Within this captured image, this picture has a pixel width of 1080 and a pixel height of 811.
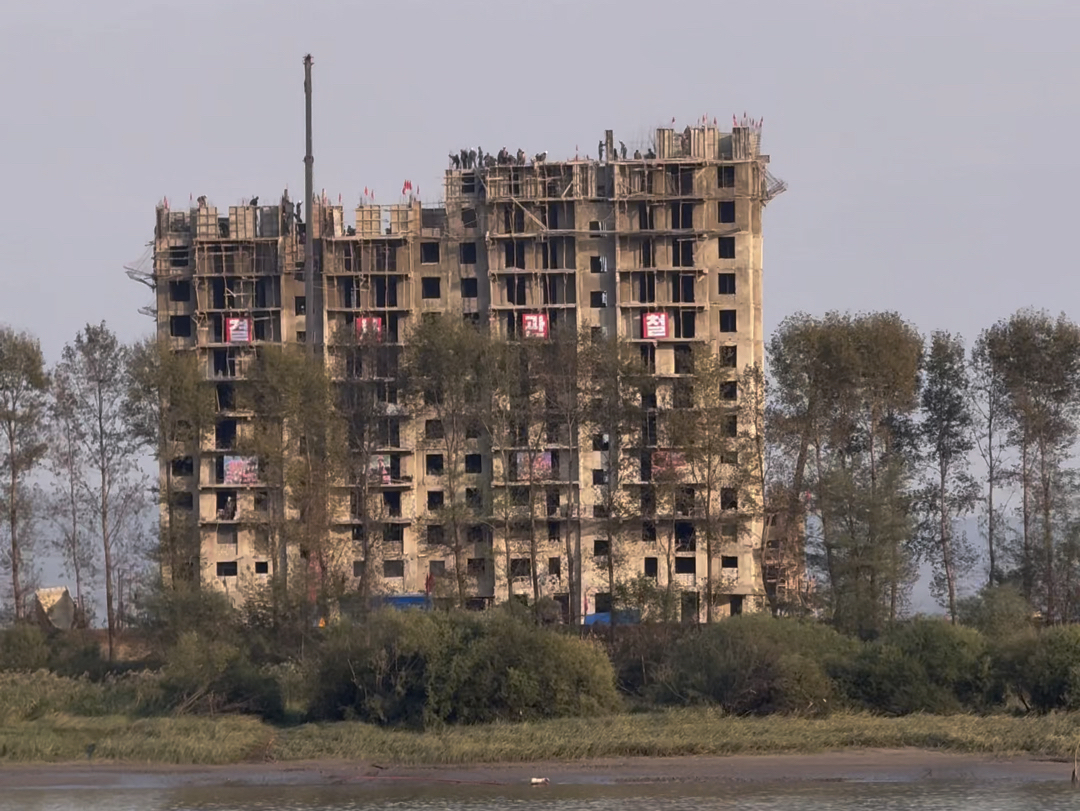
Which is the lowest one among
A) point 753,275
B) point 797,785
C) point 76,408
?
point 797,785

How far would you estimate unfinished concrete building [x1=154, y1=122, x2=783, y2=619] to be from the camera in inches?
3553

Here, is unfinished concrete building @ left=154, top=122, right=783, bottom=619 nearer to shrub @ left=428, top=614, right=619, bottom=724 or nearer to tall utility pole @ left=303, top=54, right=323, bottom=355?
tall utility pole @ left=303, top=54, right=323, bottom=355

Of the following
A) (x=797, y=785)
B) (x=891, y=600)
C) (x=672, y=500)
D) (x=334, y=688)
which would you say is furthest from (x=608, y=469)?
(x=797, y=785)

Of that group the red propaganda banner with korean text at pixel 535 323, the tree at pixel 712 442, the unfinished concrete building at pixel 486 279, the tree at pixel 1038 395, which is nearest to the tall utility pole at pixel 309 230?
the unfinished concrete building at pixel 486 279

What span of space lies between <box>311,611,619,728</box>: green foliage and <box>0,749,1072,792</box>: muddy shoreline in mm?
3360

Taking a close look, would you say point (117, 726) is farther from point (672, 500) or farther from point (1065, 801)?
point (672, 500)

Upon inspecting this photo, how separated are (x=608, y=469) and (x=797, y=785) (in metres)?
34.0

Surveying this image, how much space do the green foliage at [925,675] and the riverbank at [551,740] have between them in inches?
→ 47.7

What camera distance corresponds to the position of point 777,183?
92.4 meters

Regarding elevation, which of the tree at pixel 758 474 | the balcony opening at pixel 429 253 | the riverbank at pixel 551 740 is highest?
the balcony opening at pixel 429 253

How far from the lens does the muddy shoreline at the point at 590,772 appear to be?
39375mm

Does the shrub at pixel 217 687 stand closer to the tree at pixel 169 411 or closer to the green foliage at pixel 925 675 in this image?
the green foliage at pixel 925 675

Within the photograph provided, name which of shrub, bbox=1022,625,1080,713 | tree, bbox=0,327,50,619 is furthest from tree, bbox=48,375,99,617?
shrub, bbox=1022,625,1080,713

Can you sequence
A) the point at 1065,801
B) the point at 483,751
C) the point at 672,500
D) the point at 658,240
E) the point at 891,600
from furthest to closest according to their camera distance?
the point at 658,240
the point at 672,500
the point at 891,600
the point at 483,751
the point at 1065,801
